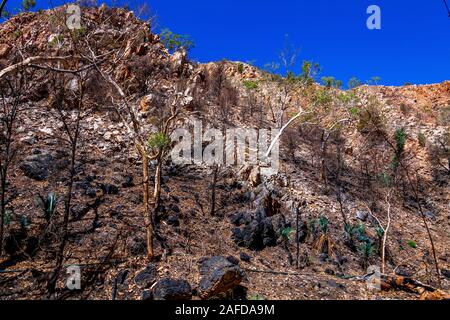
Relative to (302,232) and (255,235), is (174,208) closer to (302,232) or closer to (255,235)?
(255,235)

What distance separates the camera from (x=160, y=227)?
7426 millimetres

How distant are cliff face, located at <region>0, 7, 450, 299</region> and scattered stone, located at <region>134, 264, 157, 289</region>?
26 mm

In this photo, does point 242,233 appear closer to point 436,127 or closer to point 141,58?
point 141,58

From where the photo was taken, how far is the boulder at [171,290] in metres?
4.58

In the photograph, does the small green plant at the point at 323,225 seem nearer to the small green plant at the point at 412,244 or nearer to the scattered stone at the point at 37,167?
the small green plant at the point at 412,244

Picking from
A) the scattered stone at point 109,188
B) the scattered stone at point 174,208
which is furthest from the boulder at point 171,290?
the scattered stone at point 109,188

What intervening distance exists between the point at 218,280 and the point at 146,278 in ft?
3.82

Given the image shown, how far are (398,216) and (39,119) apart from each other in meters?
12.5

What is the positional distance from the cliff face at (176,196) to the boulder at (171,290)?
4 centimetres

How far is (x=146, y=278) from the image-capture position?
203 inches

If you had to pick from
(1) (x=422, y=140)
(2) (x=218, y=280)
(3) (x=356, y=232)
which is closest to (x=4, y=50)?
(2) (x=218, y=280)

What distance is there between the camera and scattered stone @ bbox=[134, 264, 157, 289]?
5043mm

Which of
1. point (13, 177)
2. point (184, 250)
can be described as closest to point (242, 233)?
point (184, 250)

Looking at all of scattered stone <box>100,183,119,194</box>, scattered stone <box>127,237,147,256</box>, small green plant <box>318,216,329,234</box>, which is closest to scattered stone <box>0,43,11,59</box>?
scattered stone <box>100,183,119,194</box>
